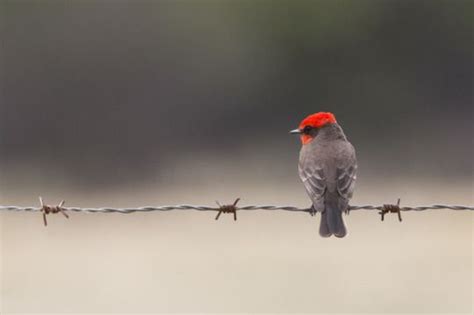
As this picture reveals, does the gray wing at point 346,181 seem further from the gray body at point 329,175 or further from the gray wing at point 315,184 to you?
the gray wing at point 315,184

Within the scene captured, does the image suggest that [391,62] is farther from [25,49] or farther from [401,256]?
[401,256]

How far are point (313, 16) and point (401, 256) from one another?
1458 centimetres

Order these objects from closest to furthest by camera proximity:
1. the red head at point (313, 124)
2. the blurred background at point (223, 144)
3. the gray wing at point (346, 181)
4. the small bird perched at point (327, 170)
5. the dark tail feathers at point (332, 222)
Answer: the dark tail feathers at point (332, 222) < the small bird perched at point (327, 170) < the gray wing at point (346, 181) < the red head at point (313, 124) < the blurred background at point (223, 144)

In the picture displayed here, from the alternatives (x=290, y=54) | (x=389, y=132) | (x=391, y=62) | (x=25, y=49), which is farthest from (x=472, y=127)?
(x=25, y=49)

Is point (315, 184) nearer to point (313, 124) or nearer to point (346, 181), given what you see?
point (346, 181)

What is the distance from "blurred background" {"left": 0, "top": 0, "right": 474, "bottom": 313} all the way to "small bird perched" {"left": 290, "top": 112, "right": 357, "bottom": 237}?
435 cm

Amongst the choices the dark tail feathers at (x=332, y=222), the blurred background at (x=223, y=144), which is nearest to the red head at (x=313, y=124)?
the dark tail feathers at (x=332, y=222)

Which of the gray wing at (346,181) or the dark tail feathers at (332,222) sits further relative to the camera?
the gray wing at (346,181)

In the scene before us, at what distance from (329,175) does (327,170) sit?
0.06 metres

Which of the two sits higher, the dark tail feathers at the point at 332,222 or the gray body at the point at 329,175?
the gray body at the point at 329,175

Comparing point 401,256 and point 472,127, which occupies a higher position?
point 472,127

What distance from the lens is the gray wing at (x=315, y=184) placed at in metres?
7.96

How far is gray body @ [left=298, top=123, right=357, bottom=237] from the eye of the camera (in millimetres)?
7883

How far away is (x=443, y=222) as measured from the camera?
56.5ft
